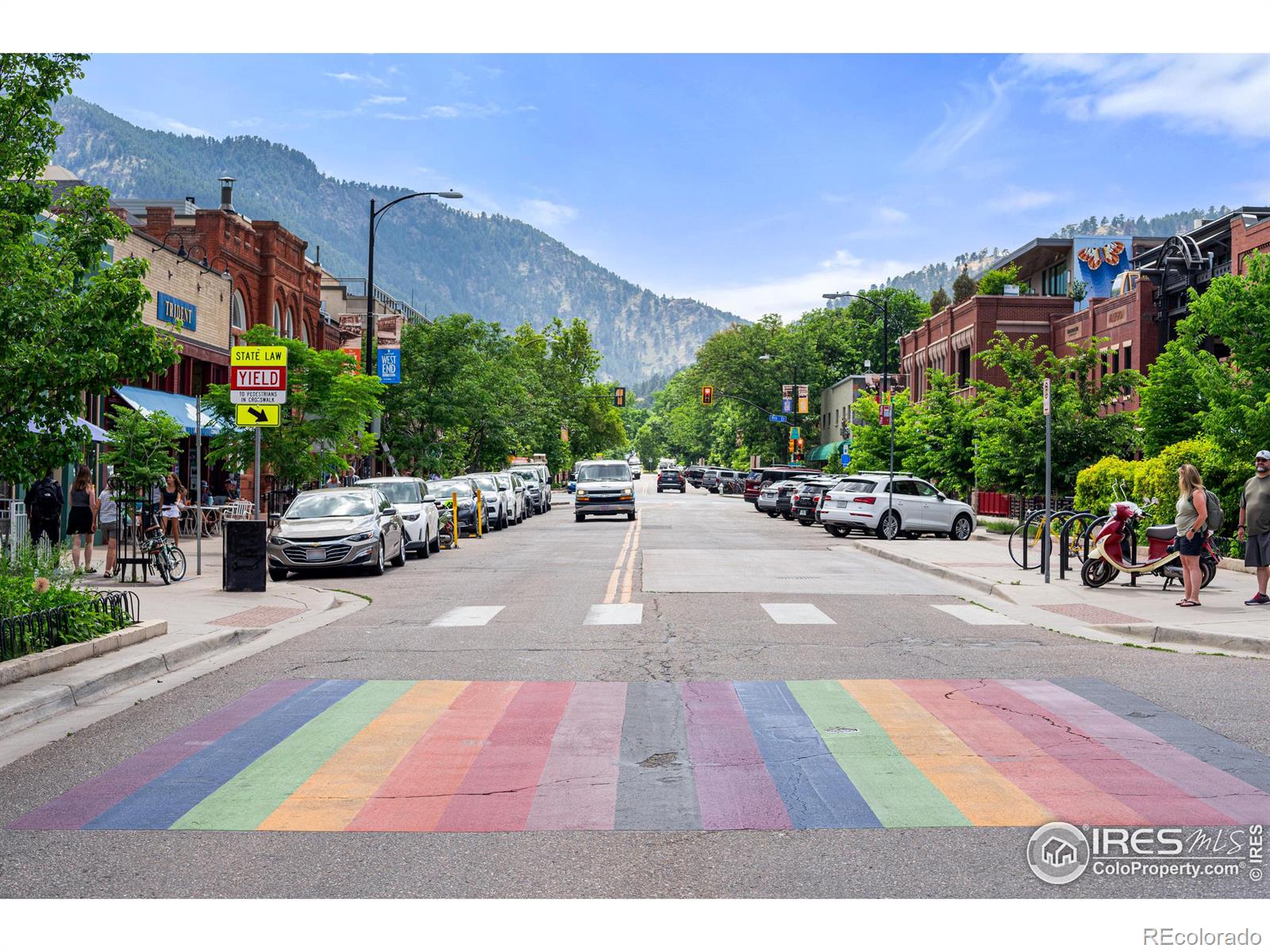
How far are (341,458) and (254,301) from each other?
17.9 metres

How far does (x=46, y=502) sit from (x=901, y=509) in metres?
21.7

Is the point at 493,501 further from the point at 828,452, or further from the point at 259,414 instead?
the point at 828,452

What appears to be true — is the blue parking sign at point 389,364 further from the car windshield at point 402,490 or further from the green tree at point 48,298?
the green tree at point 48,298

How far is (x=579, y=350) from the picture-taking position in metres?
106

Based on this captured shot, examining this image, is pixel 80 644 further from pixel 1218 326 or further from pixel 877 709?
pixel 1218 326

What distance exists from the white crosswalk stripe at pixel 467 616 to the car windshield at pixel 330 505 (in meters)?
6.42

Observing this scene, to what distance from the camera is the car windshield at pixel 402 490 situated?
1067 inches

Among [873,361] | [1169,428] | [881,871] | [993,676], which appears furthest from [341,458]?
[873,361]

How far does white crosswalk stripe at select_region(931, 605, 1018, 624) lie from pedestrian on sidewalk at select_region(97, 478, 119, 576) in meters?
12.6

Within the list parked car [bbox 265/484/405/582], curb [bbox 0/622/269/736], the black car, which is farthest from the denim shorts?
the black car

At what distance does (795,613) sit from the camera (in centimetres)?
1530

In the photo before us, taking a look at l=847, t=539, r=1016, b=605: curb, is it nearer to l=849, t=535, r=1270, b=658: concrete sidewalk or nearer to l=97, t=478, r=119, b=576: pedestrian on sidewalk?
l=849, t=535, r=1270, b=658: concrete sidewalk

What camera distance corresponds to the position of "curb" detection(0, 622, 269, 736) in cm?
867

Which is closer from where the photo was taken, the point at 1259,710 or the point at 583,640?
the point at 1259,710
